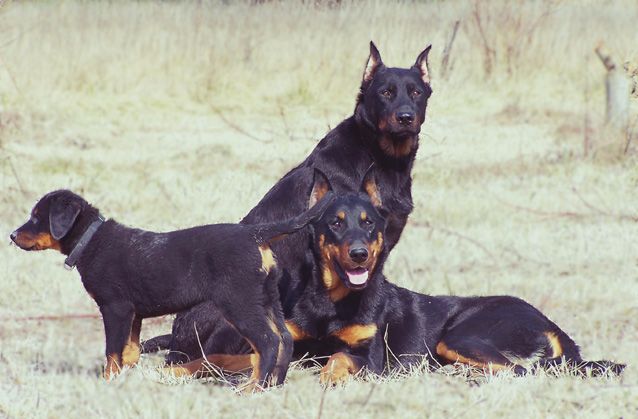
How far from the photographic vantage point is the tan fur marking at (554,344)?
656 cm

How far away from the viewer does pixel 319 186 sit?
6508 millimetres

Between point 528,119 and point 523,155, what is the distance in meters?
1.86

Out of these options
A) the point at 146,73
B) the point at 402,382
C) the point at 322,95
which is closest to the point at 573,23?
the point at 322,95

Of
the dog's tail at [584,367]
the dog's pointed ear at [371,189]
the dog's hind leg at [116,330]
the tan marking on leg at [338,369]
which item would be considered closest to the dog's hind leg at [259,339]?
the tan marking on leg at [338,369]

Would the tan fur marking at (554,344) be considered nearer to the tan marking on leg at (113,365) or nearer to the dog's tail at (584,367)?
the dog's tail at (584,367)

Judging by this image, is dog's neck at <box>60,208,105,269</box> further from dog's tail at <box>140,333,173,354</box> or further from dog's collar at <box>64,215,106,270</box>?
dog's tail at <box>140,333,173,354</box>

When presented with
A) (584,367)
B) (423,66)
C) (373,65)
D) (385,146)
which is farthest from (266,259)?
(423,66)

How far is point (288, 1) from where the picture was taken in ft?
52.4

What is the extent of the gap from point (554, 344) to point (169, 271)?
7.21 ft

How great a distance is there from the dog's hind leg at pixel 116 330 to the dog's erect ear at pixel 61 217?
0.47 metres

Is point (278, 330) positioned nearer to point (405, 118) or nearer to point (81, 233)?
point (81, 233)

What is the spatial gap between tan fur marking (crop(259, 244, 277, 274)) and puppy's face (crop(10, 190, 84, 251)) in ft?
3.39

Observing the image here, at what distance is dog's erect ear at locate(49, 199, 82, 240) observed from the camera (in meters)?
6.16

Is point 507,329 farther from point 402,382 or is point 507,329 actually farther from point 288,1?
point 288,1
